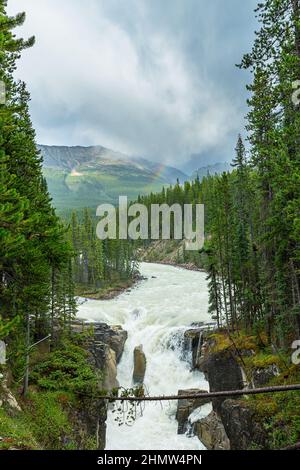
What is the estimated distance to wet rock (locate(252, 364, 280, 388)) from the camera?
22.4m

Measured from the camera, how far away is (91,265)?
76938 millimetres

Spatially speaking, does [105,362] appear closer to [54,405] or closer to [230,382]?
[230,382]

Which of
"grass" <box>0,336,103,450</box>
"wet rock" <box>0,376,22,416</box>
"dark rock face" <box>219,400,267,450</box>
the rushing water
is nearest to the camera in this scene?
"grass" <box>0,336,103,450</box>

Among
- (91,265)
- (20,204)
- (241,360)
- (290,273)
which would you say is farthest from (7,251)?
(91,265)

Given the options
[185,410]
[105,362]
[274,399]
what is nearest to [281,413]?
[274,399]

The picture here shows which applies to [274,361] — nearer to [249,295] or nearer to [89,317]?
[249,295]

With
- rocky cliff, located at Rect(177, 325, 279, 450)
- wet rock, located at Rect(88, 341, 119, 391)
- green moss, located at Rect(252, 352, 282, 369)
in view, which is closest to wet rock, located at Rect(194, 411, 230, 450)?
rocky cliff, located at Rect(177, 325, 279, 450)

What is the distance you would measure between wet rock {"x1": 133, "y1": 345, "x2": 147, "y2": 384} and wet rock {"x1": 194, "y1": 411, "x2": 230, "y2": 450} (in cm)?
868

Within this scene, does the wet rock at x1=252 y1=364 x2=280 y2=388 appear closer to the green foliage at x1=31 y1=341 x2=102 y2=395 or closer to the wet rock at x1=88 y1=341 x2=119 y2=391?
the green foliage at x1=31 y1=341 x2=102 y2=395

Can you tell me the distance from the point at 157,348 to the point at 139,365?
3029mm

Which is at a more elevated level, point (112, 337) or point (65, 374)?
point (65, 374)

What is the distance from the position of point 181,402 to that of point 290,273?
1357 centimetres

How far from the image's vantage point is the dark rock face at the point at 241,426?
19328mm

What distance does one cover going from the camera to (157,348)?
3597 cm
